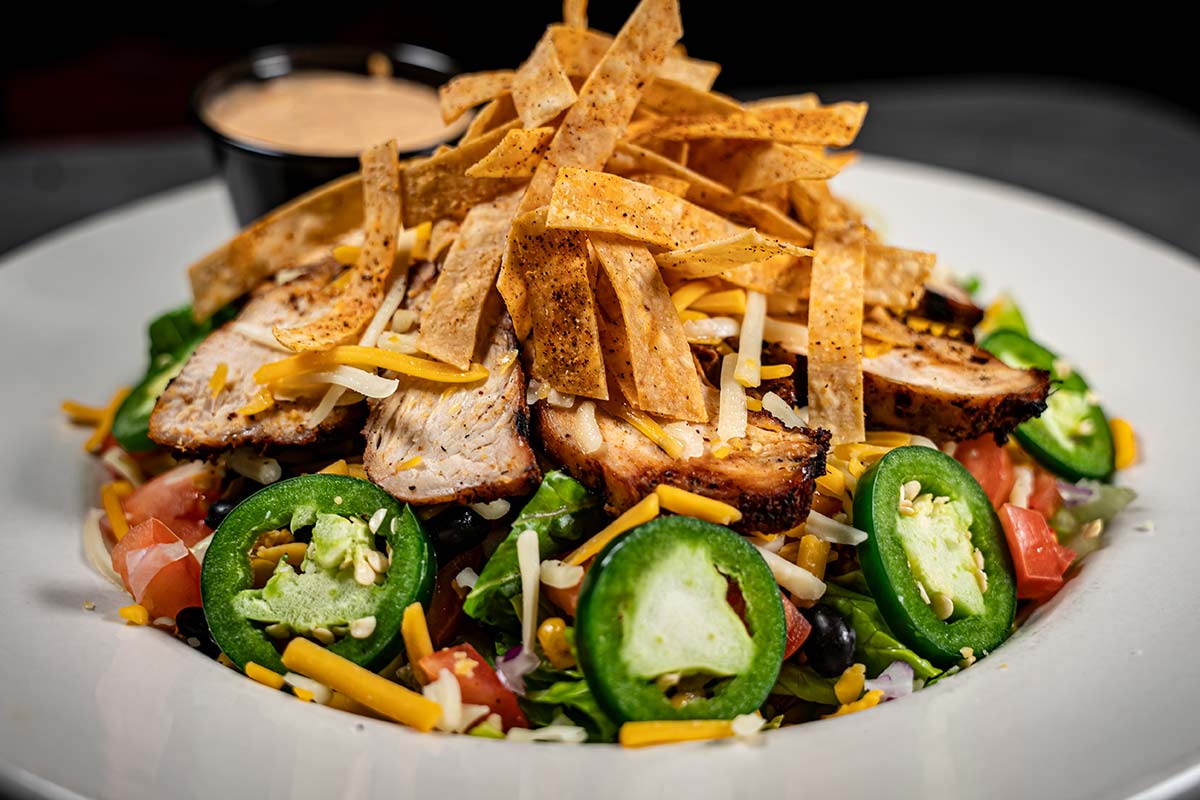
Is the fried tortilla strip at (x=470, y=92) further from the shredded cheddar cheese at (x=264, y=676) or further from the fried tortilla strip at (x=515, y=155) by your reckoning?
the shredded cheddar cheese at (x=264, y=676)

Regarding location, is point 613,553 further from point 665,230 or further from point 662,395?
point 665,230

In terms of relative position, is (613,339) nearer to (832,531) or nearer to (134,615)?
(832,531)

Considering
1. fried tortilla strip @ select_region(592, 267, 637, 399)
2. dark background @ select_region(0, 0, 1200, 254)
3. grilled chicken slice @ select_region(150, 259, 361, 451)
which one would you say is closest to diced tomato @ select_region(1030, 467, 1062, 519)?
fried tortilla strip @ select_region(592, 267, 637, 399)

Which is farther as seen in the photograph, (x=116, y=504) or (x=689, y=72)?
(x=689, y=72)

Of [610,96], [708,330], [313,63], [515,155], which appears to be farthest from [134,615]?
[313,63]

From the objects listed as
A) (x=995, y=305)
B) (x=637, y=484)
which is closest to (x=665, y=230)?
(x=637, y=484)

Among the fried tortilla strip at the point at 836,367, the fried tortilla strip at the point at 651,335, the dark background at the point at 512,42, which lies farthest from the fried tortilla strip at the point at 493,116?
the dark background at the point at 512,42
